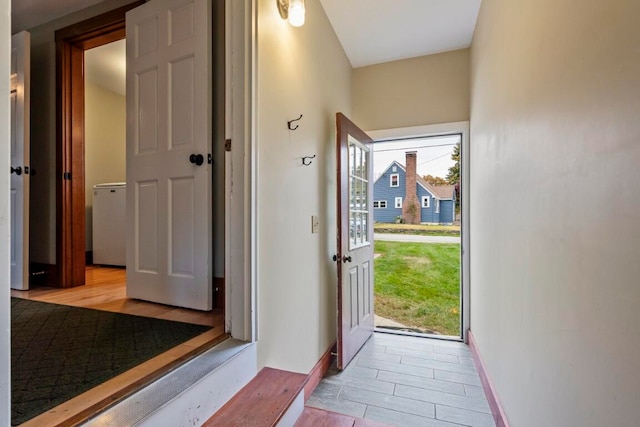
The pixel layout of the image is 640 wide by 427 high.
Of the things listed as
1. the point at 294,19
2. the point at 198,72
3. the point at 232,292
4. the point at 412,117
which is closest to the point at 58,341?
the point at 232,292

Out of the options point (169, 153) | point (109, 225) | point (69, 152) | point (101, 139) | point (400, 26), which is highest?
point (400, 26)

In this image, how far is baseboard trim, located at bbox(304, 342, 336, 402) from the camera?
197 centimetres

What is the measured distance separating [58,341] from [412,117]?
3.02 metres

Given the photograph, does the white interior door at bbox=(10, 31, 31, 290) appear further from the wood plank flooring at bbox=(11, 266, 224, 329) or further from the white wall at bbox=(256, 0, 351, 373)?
the white wall at bbox=(256, 0, 351, 373)

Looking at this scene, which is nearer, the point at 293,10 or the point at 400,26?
the point at 293,10

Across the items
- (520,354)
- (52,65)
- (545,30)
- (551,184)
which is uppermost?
A: (52,65)

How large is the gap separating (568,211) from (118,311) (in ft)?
7.30

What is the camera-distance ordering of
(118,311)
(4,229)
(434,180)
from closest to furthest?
(4,229) < (118,311) < (434,180)

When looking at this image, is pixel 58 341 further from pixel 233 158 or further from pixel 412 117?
pixel 412 117

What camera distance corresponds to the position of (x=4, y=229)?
627 mm

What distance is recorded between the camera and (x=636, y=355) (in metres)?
0.62

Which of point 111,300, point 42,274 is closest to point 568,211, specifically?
point 111,300

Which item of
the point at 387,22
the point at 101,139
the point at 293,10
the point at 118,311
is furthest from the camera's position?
the point at 101,139

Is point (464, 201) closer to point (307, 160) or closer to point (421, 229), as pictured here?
point (307, 160)
